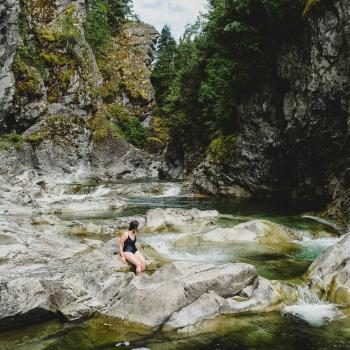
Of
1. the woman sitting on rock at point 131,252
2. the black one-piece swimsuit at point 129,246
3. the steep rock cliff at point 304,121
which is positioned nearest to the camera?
the woman sitting on rock at point 131,252

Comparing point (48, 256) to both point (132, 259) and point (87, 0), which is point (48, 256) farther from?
point (87, 0)

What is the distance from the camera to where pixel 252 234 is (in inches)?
635

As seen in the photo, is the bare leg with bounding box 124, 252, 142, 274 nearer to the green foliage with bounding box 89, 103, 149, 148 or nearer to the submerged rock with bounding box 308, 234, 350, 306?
the submerged rock with bounding box 308, 234, 350, 306

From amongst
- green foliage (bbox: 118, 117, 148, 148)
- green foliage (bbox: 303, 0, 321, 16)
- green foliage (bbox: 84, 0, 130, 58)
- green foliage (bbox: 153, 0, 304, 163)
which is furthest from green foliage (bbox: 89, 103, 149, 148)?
green foliage (bbox: 303, 0, 321, 16)

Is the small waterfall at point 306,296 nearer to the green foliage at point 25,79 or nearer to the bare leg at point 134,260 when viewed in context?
the bare leg at point 134,260

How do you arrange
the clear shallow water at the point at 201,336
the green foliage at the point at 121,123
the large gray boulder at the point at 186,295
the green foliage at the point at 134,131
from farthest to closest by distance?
the green foliage at the point at 134,131
the green foliage at the point at 121,123
the large gray boulder at the point at 186,295
the clear shallow water at the point at 201,336

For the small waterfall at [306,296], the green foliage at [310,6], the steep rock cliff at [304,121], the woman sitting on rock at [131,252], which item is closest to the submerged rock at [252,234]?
the woman sitting on rock at [131,252]

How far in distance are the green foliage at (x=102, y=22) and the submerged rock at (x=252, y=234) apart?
194ft

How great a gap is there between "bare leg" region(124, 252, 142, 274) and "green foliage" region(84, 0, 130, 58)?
62.9 metres

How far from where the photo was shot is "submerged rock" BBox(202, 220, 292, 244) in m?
15.9

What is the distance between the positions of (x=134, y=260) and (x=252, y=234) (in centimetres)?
654

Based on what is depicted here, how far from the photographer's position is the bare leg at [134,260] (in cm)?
1079

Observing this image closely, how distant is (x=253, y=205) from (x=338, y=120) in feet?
28.9

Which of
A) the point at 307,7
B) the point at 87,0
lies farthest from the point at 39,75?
the point at 307,7
